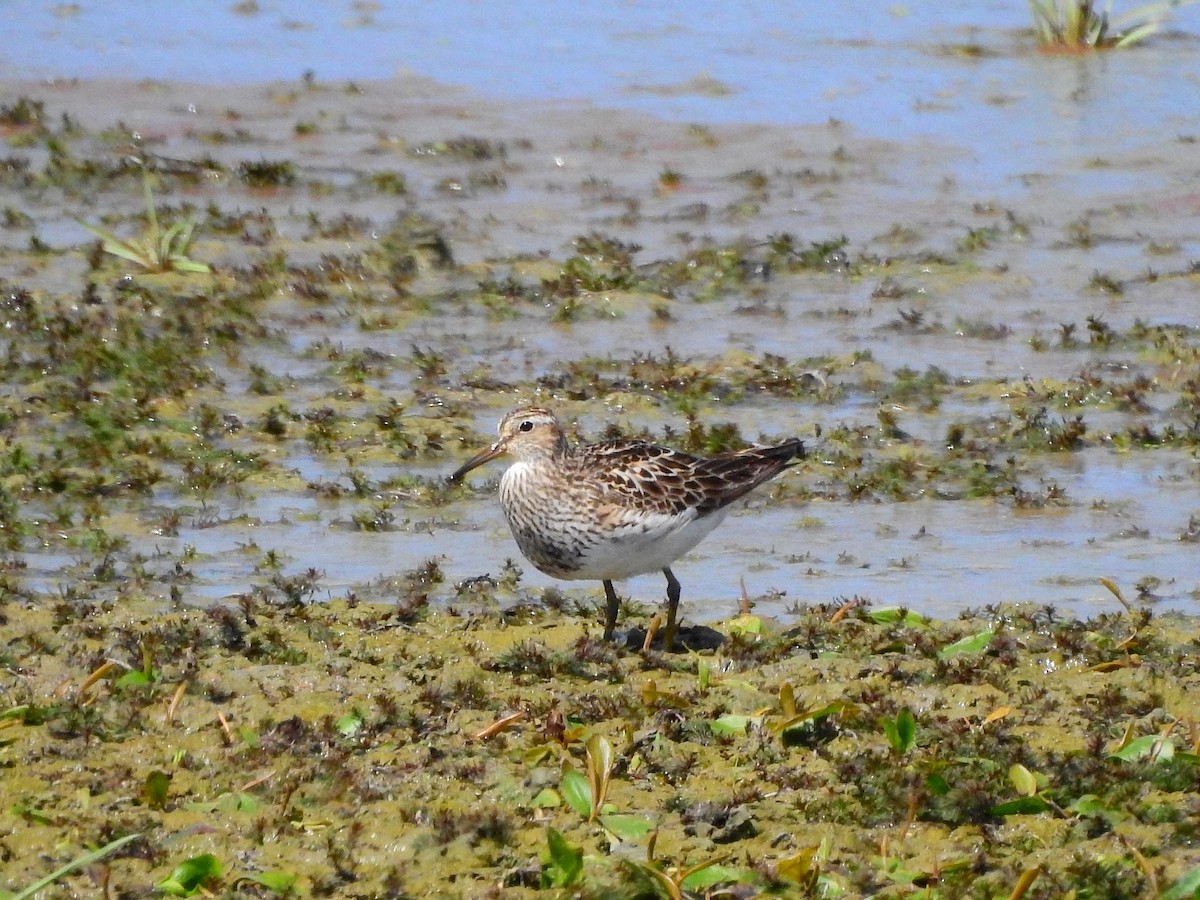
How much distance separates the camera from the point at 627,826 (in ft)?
19.5

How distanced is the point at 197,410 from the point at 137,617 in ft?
10.2

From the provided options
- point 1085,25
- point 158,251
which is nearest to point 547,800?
point 158,251

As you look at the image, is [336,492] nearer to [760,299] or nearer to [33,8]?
[760,299]

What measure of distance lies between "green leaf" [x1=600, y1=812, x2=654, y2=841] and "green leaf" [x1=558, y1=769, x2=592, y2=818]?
0.06 m

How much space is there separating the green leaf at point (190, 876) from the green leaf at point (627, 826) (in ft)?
3.69

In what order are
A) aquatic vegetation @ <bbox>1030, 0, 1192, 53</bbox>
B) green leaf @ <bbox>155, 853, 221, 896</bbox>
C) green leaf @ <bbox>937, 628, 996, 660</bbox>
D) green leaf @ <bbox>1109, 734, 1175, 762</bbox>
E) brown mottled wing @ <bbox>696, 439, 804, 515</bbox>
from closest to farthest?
green leaf @ <bbox>155, 853, 221, 896</bbox> < green leaf @ <bbox>1109, 734, 1175, 762</bbox> < green leaf @ <bbox>937, 628, 996, 660</bbox> < brown mottled wing @ <bbox>696, 439, 804, 515</bbox> < aquatic vegetation @ <bbox>1030, 0, 1192, 53</bbox>

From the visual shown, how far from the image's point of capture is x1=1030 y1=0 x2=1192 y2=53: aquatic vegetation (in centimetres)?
1995

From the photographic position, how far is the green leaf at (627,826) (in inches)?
234

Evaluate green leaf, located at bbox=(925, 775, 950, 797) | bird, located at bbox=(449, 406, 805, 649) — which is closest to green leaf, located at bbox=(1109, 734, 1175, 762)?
green leaf, located at bbox=(925, 775, 950, 797)

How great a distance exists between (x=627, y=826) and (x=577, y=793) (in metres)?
0.18

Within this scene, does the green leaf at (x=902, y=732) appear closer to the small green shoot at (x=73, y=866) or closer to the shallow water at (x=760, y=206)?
the shallow water at (x=760, y=206)

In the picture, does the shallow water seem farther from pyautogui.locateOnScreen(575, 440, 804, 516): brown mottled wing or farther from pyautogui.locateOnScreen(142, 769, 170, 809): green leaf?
pyautogui.locateOnScreen(142, 769, 170, 809): green leaf

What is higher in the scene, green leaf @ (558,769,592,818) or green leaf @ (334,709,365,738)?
green leaf @ (558,769,592,818)

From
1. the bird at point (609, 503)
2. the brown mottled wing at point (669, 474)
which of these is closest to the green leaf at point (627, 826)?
the bird at point (609, 503)
